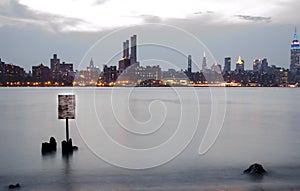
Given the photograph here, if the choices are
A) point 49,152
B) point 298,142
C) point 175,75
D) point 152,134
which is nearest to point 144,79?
point 175,75

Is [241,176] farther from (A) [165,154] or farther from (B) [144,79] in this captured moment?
(B) [144,79]

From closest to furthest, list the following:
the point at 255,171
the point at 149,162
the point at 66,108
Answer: the point at 255,171
the point at 149,162
the point at 66,108

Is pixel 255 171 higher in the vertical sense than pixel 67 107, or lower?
lower

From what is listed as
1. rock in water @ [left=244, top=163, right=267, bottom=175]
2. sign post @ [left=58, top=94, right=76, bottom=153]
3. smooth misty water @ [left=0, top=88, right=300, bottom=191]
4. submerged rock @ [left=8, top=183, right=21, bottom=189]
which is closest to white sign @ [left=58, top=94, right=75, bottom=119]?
sign post @ [left=58, top=94, right=76, bottom=153]

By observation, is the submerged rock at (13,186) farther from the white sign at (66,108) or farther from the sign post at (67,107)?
the white sign at (66,108)

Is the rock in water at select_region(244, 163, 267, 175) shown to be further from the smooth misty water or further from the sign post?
the sign post

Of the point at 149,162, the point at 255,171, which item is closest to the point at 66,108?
the point at 149,162

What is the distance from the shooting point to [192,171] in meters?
17.2

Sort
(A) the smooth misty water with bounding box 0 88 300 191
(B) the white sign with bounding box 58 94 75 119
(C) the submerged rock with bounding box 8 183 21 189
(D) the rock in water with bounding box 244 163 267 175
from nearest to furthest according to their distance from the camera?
(C) the submerged rock with bounding box 8 183 21 189 → (A) the smooth misty water with bounding box 0 88 300 191 → (D) the rock in water with bounding box 244 163 267 175 → (B) the white sign with bounding box 58 94 75 119

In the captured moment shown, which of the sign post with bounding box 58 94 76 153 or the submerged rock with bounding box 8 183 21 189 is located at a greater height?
the sign post with bounding box 58 94 76 153

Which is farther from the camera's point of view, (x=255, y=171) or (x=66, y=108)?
(x=66, y=108)

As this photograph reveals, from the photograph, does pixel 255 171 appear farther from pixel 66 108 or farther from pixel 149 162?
pixel 66 108

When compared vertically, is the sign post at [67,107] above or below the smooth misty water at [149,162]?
above

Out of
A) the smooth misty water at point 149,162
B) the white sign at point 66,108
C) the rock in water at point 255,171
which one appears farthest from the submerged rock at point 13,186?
the rock in water at point 255,171
